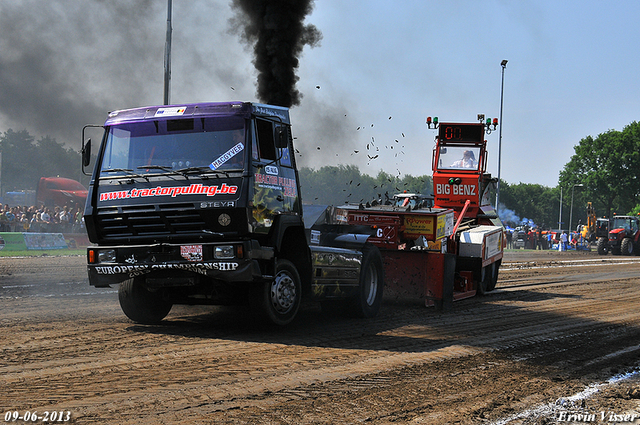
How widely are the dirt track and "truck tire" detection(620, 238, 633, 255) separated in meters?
28.8

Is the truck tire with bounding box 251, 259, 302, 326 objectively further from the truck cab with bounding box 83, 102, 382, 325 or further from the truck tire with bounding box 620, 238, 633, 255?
the truck tire with bounding box 620, 238, 633, 255

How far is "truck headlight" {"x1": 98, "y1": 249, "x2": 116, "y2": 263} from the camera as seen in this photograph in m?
7.41

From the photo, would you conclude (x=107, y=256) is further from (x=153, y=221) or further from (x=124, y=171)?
Answer: (x=124, y=171)

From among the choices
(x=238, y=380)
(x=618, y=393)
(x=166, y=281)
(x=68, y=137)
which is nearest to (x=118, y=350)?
(x=166, y=281)

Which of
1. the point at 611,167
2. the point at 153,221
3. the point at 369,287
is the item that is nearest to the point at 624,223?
the point at 611,167

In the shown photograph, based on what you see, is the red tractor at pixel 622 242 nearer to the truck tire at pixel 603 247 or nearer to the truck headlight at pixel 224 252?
the truck tire at pixel 603 247

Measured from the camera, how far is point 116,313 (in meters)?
9.27

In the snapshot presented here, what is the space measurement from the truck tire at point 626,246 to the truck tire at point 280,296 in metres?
33.7

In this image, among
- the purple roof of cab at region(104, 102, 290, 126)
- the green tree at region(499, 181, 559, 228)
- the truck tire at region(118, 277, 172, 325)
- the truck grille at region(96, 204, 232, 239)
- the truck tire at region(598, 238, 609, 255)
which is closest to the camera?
the truck grille at region(96, 204, 232, 239)

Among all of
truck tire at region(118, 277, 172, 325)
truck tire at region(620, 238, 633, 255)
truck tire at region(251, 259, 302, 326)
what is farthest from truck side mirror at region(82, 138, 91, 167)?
truck tire at region(620, 238, 633, 255)

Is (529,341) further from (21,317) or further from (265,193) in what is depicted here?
(21,317)

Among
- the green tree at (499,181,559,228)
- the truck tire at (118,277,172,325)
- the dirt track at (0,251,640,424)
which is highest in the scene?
the green tree at (499,181,559,228)

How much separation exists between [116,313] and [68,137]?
1313 cm

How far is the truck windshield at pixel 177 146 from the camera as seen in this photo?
7.35m
